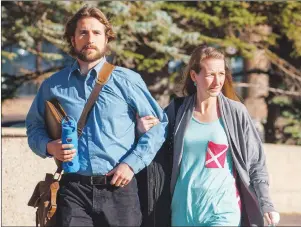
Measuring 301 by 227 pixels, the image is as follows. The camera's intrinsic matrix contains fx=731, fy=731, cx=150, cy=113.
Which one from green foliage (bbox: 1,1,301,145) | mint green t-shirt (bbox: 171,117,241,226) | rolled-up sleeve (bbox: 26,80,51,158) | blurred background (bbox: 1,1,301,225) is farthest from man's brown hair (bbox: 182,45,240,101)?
green foliage (bbox: 1,1,301,145)

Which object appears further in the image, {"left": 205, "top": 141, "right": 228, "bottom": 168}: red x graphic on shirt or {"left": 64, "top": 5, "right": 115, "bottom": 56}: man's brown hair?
{"left": 64, "top": 5, "right": 115, "bottom": 56}: man's brown hair

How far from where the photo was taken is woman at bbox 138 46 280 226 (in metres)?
3.48

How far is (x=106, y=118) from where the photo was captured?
3.55 metres

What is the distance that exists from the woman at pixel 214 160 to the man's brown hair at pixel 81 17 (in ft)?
1.50

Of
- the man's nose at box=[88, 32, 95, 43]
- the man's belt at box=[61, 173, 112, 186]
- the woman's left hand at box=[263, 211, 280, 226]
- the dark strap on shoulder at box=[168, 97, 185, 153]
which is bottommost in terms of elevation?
the woman's left hand at box=[263, 211, 280, 226]

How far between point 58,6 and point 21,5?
946 millimetres

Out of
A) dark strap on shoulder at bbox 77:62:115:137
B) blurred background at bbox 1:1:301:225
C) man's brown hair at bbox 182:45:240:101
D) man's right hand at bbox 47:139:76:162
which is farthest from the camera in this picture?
blurred background at bbox 1:1:301:225

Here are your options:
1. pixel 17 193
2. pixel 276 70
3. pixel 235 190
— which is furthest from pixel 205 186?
pixel 276 70

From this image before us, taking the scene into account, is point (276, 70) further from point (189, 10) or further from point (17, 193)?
point (17, 193)

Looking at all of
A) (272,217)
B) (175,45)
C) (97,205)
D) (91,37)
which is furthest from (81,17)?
(175,45)

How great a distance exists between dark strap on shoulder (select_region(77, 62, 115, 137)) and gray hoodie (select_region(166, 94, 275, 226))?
16.6 inches

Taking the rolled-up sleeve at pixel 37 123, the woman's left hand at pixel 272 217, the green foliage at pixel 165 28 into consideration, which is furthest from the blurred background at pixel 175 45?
the woman's left hand at pixel 272 217

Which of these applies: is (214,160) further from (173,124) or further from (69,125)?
(69,125)

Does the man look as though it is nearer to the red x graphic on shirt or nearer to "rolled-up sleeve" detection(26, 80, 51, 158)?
"rolled-up sleeve" detection(26, 80, 51, 158)
